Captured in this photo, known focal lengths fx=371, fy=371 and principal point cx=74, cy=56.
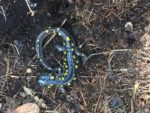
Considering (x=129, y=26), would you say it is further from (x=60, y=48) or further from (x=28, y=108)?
(x=28, y=108)

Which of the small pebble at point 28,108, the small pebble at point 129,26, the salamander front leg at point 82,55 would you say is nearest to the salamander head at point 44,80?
the small pebble at point 28,108

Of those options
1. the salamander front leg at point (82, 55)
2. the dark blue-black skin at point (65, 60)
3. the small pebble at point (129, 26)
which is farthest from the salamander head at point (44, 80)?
the small pebble at point (129, 26)

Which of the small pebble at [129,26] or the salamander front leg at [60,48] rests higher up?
the small pebble at [129,26]

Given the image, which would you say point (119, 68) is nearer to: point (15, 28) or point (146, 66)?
point (146, 66)

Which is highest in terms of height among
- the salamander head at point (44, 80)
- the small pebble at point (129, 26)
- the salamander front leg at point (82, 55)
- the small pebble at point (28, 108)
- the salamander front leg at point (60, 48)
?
the small pebble at point (129, 26)

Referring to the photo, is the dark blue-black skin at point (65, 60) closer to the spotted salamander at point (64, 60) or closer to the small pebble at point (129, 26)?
the spotted salamander at point (64, 60)

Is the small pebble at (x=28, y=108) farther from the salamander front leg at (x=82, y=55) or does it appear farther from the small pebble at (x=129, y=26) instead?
the small pebble at (x=129, y=26)

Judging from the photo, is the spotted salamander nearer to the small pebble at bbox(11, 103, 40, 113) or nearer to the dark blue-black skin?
the dark blue-black skin

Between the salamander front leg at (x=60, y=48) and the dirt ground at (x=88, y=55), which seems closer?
the dirt ground at (x=88, y=55)
